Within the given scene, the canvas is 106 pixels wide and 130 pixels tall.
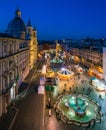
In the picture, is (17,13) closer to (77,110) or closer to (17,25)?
(17,25)

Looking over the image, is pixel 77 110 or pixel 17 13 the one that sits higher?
pixel 17 13

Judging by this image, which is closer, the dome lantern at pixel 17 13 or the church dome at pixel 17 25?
the church dome at pixel 17 25

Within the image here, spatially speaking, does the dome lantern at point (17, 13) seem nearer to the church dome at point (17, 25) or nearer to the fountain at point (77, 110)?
the church dome at point (17, 25)

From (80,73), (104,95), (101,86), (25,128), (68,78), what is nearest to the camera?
(25,128)

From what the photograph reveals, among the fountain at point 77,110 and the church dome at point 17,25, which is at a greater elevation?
the church dome at point 17,25

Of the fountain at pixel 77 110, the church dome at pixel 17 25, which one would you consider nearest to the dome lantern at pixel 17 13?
the church dome at pixel 17 25

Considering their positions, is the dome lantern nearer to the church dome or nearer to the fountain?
the church dome

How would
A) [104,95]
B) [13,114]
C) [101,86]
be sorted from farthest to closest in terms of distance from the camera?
1. [101,86]
2. [104,95]
3. [13,114]

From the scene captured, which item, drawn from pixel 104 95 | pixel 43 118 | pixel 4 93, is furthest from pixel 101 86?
pixel 4 93

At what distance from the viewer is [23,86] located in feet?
190

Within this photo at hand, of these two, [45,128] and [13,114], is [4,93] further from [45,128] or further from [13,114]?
[45,128]

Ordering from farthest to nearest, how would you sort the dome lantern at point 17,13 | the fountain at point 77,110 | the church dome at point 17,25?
the dome lantern at point 17,13, the church dome at point 17,25, the fountain at point 77,110

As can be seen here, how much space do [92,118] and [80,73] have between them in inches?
1979

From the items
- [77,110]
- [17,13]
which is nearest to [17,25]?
[17,13]
